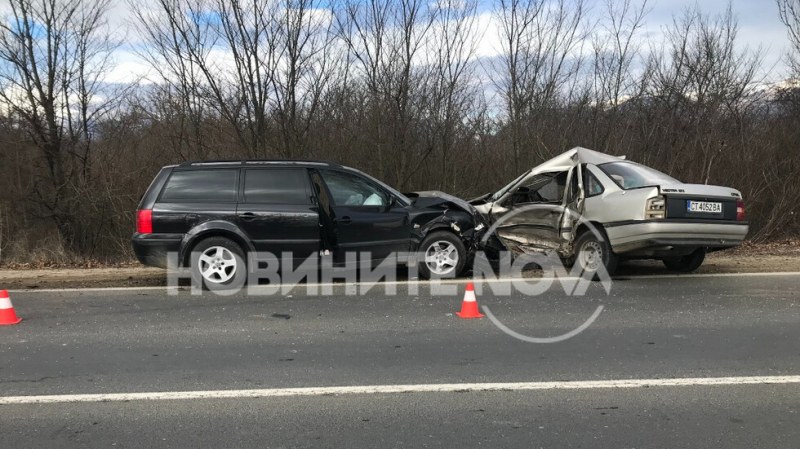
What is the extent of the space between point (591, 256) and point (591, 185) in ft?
3.44

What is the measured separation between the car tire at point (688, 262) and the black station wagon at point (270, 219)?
3553mm

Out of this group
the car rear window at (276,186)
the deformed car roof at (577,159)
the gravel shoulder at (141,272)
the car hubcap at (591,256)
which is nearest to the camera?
the car rear window at (276,186)

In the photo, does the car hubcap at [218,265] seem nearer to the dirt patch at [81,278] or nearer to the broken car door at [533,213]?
the dirt patch at [81,278]

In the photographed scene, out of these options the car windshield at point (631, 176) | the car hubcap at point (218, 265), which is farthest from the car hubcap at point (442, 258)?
the car hubcap at point (218, 265)

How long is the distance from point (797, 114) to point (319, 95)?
12.4 metres

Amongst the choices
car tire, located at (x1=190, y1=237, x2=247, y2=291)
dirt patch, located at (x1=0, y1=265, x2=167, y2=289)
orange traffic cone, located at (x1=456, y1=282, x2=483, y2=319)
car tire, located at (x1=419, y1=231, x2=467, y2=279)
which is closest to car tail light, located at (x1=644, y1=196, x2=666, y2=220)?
car tire, located at (x1=419, y1=231, x2=467, y2=279)

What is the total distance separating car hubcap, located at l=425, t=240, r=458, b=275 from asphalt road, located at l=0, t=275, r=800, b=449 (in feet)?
3.52

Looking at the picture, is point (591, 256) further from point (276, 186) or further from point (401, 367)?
point (401, 367)

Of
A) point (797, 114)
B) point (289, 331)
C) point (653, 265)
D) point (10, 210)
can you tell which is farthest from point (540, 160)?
point (10, 210)

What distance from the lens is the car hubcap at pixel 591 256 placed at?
27.7ft

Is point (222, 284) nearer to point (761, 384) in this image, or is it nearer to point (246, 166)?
point (246, 166)

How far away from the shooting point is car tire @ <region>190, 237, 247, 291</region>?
25.8ft

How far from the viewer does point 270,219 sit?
313 inches

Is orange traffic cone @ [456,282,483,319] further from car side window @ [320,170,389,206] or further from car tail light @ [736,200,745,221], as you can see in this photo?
car tail light @ [736,200,745,221]
